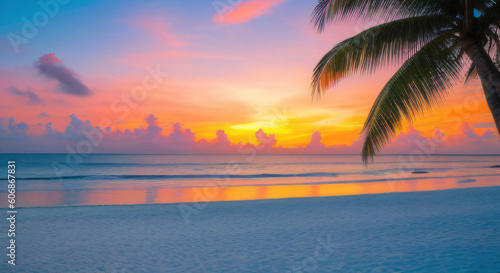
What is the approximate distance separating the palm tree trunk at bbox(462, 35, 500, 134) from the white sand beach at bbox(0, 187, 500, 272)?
2.15 metres


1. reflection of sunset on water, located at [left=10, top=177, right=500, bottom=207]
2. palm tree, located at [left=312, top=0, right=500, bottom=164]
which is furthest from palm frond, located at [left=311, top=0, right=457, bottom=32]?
reflection of sunset on water, located at [left=10, top=177, right=500, bottom=207]

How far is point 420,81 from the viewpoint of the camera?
204 inches

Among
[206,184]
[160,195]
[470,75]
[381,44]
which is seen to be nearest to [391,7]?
[381,44]

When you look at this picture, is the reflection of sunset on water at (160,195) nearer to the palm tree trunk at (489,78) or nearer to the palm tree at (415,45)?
the palm tree at (415,45)

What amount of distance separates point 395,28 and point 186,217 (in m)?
6.36

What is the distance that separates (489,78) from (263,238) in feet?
14.6

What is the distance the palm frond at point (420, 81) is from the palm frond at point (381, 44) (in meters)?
0.30

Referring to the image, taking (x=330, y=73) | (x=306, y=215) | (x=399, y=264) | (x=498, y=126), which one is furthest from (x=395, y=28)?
(x=306, y=215)

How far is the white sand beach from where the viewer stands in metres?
4.79

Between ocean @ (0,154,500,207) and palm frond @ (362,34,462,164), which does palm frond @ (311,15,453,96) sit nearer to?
palm frond @ (362,34,462,164)

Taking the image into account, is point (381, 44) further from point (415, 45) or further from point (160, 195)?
point (160, 195)

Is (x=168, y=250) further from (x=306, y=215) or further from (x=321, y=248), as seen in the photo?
(x=306, y=215)

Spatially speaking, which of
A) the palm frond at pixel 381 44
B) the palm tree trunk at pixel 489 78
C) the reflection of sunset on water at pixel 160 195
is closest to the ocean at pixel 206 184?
the reflection of sunset on water at pixel 160 195

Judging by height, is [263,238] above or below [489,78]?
below
